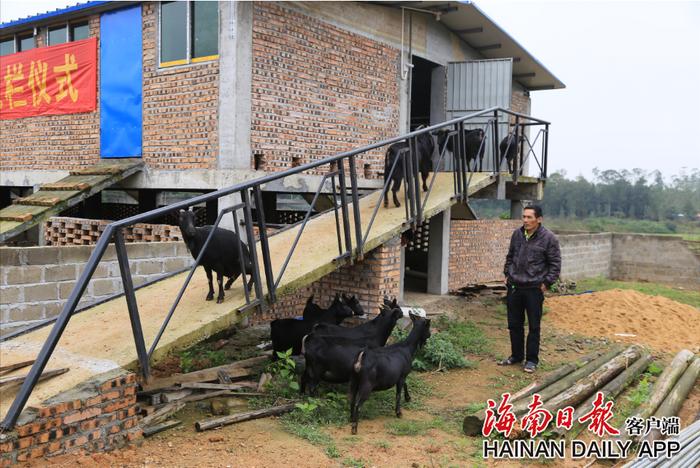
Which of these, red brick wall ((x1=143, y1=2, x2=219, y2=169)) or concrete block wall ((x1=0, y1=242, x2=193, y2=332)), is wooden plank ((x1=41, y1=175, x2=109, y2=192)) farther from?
concrete block wall ((x1=0, y1=242, x2=193, y2=332))

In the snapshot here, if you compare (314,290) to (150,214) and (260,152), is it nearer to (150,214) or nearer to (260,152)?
(260,152)

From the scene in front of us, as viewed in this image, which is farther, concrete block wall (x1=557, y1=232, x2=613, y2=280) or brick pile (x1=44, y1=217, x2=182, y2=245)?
concrete block wall (x1=557, y1=232, x2=613, y2=280)

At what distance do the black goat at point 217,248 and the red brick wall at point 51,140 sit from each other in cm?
Result: 515

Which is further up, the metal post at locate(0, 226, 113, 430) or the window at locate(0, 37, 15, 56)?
the window at locate(0, 37, 15, 56)

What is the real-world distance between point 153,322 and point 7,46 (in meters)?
8.83

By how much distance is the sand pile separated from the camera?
8.46 meters

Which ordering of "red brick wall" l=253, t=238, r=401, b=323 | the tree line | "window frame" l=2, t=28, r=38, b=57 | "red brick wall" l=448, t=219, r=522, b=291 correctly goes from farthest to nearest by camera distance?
1. the tree line
2. "red brick wall" l=448, t=219, r=522, b=291
3. "window frame" l=2, t=28, r=38, b=57
4. "red brick wall" l=253, t=238, r=401, b=323

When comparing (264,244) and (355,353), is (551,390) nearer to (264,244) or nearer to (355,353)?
(355,353)

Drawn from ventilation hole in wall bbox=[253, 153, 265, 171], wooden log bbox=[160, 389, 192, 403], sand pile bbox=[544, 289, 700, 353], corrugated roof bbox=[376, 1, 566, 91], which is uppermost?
corrugated roof bbox=[376, 1, 566, 91]

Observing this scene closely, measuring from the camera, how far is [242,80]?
7.46 m

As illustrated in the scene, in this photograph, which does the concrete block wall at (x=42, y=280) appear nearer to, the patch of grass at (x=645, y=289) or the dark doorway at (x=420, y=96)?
the dark doorway at (x=420, y=96)

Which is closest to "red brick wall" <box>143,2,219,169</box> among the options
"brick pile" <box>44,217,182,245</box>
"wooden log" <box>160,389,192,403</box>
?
"brick pile" <box>44,217,182,245</box>

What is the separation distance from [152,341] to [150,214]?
100cm

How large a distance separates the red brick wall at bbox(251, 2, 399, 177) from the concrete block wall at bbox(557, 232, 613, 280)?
28.5 feet
